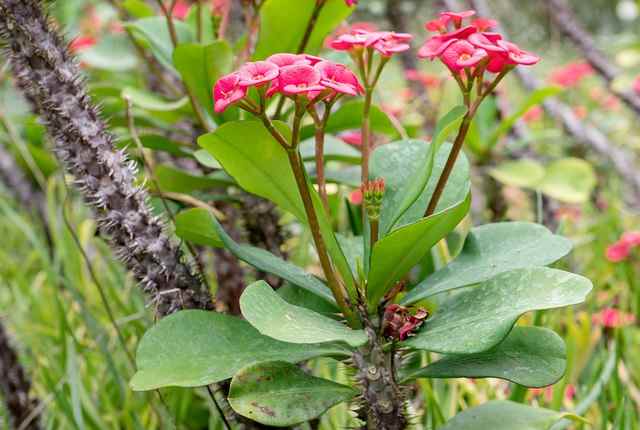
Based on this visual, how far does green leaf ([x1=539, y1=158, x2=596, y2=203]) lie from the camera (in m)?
1.92

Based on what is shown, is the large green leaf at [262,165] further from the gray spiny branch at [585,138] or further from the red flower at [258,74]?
the gray spiny branch at [585,138]

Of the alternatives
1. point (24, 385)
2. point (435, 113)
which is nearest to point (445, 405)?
point (24, 385)

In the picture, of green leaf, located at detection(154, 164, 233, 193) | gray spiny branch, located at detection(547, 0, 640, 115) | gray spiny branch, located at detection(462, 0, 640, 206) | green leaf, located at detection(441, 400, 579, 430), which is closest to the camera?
green leaf, located at detection(441, 400, 579, 430)

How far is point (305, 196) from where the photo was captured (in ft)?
2.51

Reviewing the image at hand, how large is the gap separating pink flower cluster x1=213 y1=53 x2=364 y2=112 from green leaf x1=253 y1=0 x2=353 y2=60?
378 millimetres

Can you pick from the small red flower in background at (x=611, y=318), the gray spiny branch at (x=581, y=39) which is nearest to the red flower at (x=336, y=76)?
the small red flower in background at (x=611, y=318)

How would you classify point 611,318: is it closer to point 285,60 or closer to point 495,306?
point 495,306

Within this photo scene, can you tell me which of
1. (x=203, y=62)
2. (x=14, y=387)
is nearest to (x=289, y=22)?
(x=203, y=62)

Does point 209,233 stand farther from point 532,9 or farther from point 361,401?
point 532,9

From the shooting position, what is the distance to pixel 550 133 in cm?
214

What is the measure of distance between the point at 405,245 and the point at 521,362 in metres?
0.18


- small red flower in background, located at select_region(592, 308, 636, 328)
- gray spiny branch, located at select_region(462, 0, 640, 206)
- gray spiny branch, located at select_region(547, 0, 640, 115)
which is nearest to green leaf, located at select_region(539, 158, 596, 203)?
small red flower in background, located at select_region(592, 308, 636, 328)

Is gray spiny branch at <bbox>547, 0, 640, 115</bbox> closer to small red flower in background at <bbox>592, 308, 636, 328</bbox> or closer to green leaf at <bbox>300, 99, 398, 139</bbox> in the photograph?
small red flower in background at <bbox>592, 308, 636, 328</bbox>

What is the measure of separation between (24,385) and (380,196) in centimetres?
82
